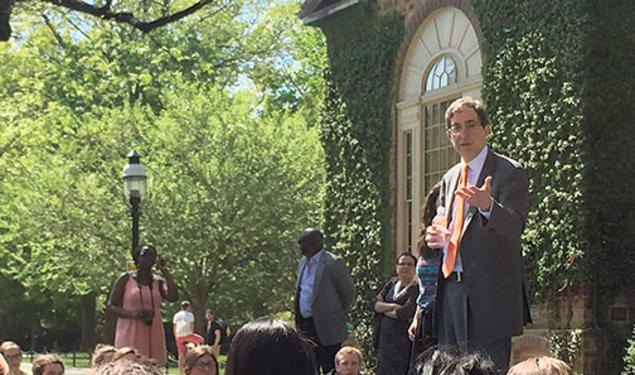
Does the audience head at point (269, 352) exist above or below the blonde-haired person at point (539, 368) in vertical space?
above

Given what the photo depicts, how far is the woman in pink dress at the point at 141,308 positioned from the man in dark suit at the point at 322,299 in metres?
1.29

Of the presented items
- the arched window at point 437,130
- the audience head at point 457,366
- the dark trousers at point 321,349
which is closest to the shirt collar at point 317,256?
the dark trousers at point 321,349

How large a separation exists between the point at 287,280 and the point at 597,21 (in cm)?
1778

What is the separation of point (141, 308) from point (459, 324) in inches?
204

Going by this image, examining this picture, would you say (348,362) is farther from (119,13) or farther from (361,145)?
(361,145)

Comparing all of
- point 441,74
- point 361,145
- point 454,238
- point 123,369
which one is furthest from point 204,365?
point 361,145

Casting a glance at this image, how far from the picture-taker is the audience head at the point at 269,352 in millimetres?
3785

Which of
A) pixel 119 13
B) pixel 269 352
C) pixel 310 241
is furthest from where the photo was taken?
pixel 119 13

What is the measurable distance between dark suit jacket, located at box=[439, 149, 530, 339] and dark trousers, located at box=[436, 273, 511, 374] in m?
0.03

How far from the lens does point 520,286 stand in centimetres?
682

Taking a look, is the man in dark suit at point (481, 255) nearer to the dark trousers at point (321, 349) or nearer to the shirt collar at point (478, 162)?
the shirt collar at point (478, 162)

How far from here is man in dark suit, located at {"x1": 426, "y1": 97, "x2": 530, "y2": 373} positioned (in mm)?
6688

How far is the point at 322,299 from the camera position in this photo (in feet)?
36.6

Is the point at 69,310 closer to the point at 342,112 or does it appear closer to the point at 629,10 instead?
the point at 342,112
